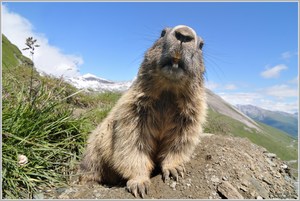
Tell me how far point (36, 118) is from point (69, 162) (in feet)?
3.15

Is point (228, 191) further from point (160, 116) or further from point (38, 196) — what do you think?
point (38, 196)

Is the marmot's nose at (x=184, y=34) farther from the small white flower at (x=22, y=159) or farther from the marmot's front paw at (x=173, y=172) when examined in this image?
the small white flower at (x=22, y=159)

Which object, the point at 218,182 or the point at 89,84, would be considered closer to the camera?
the point at 218,182

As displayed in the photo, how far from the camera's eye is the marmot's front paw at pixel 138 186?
4547 mm

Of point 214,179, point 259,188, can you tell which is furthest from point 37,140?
point 259,188


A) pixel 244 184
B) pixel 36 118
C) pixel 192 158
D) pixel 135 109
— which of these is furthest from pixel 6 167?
pixel 244 184

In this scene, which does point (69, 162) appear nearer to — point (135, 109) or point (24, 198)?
point (24, 198)

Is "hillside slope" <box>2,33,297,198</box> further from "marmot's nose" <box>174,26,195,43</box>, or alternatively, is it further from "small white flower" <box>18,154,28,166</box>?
"marmot's nose" <box>174,26,195,43</box>

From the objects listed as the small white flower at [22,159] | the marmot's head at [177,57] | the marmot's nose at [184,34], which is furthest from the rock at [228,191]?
the small white flower at [22,159]

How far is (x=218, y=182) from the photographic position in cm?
482

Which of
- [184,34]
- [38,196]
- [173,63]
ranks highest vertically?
[184,34]

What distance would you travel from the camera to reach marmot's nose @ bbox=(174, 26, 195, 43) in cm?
459

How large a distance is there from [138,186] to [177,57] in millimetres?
1916

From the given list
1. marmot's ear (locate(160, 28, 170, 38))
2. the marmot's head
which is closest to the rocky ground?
the marmot's head
